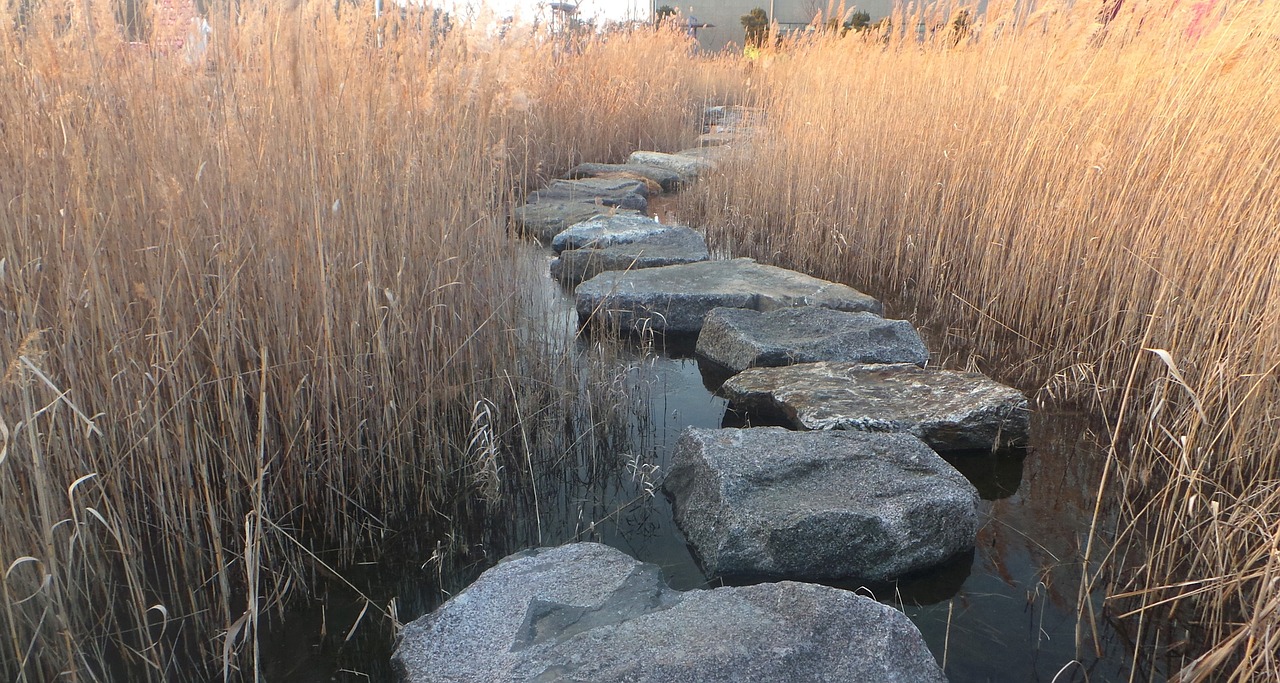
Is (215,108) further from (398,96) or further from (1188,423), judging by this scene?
(1188,423)

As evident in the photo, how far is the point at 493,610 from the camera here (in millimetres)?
1570

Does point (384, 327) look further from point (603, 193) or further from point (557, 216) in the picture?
point (603, 193)

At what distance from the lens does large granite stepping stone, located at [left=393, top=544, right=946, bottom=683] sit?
134 centimetres

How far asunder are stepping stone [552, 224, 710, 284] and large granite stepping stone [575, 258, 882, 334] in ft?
Result: 1.06

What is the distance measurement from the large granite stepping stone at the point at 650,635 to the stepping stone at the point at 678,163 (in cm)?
442

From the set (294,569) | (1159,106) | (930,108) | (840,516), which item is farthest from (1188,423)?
(930,108)

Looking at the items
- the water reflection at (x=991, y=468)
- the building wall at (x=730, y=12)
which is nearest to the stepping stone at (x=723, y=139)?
the water reflection at (x=991, y=468)

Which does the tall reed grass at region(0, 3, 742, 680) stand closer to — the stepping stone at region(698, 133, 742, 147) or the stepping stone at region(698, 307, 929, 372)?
the stepping stone at region(698, 307, 929, 372)

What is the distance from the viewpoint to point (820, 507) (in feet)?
6.24

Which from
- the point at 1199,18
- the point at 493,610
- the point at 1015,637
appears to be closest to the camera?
the point at 493,610

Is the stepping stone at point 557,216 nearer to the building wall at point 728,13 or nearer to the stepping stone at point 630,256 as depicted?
the stepping stone at point 630,256

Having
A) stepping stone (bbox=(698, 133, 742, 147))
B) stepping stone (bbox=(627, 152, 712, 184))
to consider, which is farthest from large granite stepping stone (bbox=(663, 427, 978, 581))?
stepping stone (bbox=(698, 133, 742, 147))

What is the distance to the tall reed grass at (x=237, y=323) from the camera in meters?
1.48

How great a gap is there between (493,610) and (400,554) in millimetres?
498
